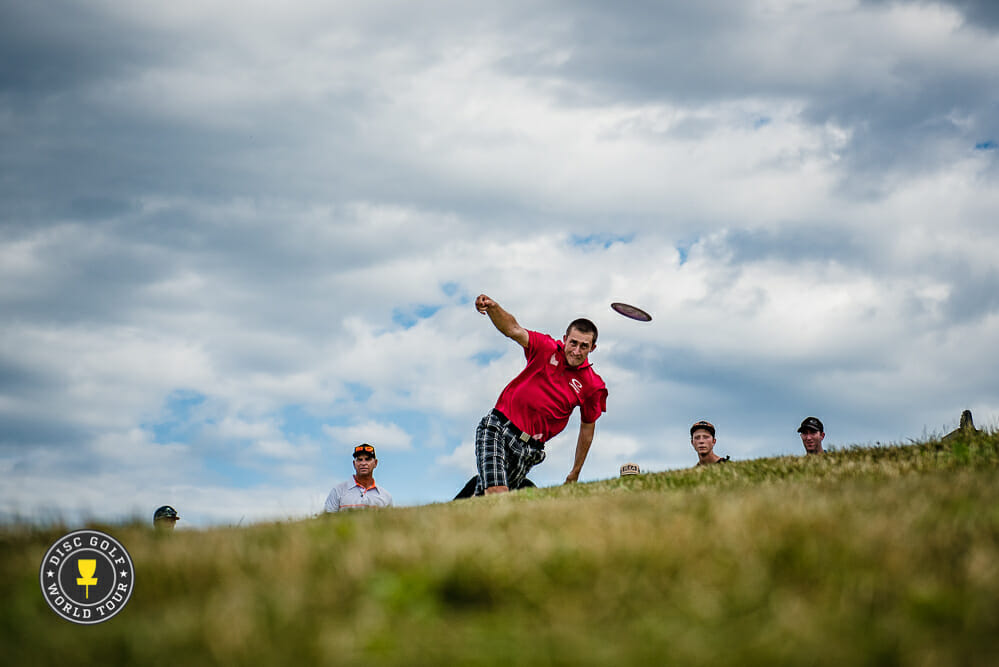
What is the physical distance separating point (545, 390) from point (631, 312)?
268 cm

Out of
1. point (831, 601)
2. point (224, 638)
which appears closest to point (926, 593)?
point (831, 601)

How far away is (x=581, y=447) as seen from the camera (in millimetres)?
13852

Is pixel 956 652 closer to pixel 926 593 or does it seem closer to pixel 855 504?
pixel 926 593

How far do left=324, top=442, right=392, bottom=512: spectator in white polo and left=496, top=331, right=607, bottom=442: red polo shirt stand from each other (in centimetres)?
342

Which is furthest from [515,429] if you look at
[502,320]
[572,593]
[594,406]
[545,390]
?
[572,593]

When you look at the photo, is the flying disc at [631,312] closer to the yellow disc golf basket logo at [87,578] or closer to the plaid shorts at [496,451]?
the plaid shorts at [496,451]

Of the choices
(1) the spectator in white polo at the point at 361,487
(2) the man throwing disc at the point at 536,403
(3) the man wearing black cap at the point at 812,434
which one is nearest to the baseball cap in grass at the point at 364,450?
(1) the spectator in white polo at the point at 361,487

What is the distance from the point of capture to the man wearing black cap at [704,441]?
50.5ft

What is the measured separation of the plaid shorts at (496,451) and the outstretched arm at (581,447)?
831mm

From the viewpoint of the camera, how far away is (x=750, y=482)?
10.4 meters

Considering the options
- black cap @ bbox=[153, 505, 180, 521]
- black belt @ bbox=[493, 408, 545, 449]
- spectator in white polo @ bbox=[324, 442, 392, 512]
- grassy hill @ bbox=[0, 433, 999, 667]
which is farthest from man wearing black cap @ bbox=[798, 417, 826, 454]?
black cap @ bbox=[153, 505, 180, 521]

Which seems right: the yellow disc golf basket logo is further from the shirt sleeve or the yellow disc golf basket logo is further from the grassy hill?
the shirt sleeve

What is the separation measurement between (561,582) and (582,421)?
9.67m

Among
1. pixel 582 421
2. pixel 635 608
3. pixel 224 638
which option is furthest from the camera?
pixel 582 421
